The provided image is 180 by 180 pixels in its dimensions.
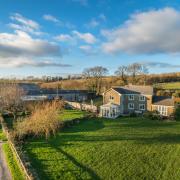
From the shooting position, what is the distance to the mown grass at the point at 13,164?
17500 mm

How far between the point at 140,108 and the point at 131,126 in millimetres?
14105

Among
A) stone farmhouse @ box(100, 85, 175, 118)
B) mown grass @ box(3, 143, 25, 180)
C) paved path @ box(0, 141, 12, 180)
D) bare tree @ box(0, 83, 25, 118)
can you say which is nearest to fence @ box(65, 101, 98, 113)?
stone farmhouse @ box(100, 85, 175, 118)

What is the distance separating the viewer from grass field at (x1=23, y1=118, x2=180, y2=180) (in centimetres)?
1850

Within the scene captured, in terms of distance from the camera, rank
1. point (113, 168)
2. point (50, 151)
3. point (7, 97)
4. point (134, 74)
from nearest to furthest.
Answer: point (113, 168) → point (50, 151) → point (7, 97) → point (134, 74)

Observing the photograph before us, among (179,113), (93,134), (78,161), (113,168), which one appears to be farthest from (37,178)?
(179,113)

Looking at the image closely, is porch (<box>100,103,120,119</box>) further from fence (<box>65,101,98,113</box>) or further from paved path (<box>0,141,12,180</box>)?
paved path (<box>0,141,12,180</box>)

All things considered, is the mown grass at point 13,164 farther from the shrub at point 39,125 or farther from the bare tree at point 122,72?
the bare tree at point 122,72

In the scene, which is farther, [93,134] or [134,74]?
[134,74]

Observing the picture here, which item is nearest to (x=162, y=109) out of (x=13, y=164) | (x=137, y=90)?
(x=137, y=90)

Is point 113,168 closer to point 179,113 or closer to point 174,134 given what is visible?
point 174,134

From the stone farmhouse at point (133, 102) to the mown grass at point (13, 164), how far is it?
22.8m

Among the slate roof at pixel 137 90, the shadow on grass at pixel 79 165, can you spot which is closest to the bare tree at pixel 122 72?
the slate roof at pixel 137 90

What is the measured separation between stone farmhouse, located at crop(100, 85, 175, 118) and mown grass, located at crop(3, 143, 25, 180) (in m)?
22.8

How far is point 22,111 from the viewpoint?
46250 millimetres
